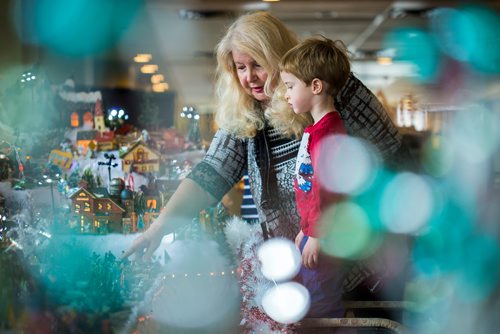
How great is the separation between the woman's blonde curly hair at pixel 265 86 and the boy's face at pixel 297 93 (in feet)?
0.33

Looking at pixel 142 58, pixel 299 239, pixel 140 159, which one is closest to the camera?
pixel 299 239

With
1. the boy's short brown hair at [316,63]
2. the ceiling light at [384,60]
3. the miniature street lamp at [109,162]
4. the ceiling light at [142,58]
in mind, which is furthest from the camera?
the ceiling light at [384,60]

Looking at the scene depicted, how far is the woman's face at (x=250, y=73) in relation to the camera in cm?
139

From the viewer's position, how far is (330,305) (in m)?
1.39

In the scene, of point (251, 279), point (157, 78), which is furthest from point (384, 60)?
point (251, 279)

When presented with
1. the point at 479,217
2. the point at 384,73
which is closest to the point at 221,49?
the point at 479,217

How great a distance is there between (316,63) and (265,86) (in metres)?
0.19

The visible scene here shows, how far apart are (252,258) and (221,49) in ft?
1.55

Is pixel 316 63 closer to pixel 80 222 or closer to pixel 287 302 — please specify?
pixel 287 302

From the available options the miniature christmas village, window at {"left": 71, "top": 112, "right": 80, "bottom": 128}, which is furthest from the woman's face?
window at {"left": 71, "top": 112, "right": 80, "bottom": 128}

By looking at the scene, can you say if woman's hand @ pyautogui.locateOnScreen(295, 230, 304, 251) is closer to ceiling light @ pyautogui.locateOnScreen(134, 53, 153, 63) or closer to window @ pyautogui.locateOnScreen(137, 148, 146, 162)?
window @ pyautogui.locateOnScreen(137, 148, 146, 162)

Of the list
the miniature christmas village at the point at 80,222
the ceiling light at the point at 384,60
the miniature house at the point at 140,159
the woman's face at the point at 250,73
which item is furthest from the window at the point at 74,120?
the ceiling light at the point at 384,60

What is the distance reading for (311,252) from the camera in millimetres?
1270

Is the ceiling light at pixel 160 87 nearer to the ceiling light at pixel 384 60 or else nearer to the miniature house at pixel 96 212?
the miniature house at pixel 96 212
